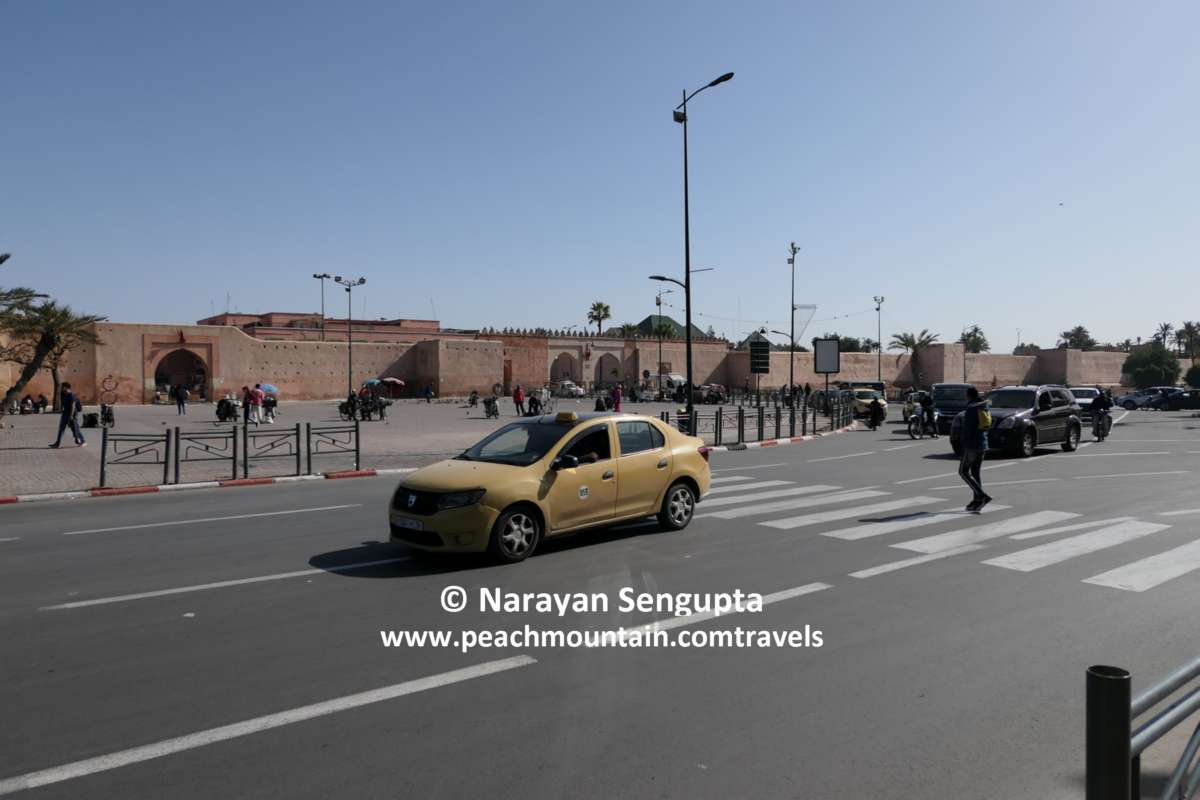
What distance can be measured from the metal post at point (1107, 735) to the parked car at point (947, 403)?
2690 cm

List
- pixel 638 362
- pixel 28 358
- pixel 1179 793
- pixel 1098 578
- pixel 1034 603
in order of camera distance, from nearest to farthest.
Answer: pixel 1179 793, pixel 1034 603, pixel 1098 578, pixel 28 358, pixel 638 362

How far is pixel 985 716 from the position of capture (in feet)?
14.8

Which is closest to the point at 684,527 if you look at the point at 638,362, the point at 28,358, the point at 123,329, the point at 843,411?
the point at 843,411

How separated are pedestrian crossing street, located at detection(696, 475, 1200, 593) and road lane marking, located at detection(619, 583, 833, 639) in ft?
2.65

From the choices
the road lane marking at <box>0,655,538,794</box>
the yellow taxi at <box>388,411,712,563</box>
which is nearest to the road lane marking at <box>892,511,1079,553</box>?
the yellow taxi at <box>388,411,712,563</box>

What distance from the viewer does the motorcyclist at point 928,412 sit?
2609 cm

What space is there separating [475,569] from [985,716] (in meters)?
4.77

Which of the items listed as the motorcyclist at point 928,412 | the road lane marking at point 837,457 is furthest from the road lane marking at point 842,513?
the motorcyclist at point 928,412

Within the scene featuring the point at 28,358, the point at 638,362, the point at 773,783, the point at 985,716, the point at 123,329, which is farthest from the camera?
the point at 638,362

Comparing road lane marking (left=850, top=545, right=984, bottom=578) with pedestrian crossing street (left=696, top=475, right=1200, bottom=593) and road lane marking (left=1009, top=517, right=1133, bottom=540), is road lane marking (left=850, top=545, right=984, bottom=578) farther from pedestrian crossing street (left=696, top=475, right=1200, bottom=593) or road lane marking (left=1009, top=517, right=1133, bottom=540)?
road lane marking (left=1009, top=517, right=1133, bottom=540)

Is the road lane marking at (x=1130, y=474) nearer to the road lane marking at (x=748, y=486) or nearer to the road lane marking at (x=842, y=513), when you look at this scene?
the road lane marking at (x=842, y=513)

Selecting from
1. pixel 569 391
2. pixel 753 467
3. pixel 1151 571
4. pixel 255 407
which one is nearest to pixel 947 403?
pixel 753 467

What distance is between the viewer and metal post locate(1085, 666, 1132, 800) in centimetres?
227

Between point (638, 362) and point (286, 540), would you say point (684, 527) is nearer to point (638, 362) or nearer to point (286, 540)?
point (286, 540)
